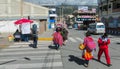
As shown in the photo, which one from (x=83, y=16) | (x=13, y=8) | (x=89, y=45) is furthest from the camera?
(x=83, y=16)

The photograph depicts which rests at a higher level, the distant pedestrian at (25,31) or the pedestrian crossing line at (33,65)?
the distant pedestrian at (25,31)

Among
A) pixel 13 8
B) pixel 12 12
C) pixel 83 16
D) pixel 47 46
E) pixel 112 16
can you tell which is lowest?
pixel 47 46

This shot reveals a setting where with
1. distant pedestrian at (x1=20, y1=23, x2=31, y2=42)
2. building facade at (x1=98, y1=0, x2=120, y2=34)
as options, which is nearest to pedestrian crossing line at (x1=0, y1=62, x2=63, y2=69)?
distant pedestrian at (x1=20, y1=23, x2=31, y2=42)

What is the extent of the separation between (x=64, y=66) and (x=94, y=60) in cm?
211

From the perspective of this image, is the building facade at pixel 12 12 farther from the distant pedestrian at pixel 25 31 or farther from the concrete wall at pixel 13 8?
the distant pedestrian at pixel 25 31

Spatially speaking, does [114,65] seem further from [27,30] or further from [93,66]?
[27,30]

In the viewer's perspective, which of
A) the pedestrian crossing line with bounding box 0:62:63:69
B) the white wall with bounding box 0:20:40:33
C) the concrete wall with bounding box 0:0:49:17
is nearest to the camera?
the pedestrian crossing line with bounding box 0:62:63:69

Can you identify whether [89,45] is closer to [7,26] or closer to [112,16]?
[7,26]

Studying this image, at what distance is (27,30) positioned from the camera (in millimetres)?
25953

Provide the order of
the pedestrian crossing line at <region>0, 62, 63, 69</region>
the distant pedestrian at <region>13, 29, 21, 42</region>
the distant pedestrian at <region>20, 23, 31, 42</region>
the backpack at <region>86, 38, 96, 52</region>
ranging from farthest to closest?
the distant pedestrian at <region>20, 23, 31, 42</region> → the distant pedestrian at <region>13, 29, 21, 42</region> → the pedestrian crossing line at <region>0, 62, 63, 69</region> → the backpack at <region>86, 38, 96, 52</region>

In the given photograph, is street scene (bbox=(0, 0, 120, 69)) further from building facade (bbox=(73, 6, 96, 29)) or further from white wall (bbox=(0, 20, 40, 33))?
building facade (bbox=(73, 6, 96, 29))

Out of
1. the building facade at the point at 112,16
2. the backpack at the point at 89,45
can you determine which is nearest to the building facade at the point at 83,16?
the building facade at the point at 112,16

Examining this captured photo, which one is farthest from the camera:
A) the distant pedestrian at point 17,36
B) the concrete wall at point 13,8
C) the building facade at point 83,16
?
the building facade at point 83,16

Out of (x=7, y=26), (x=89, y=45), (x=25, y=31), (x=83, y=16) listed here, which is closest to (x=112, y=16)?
(x=7, y=26)
